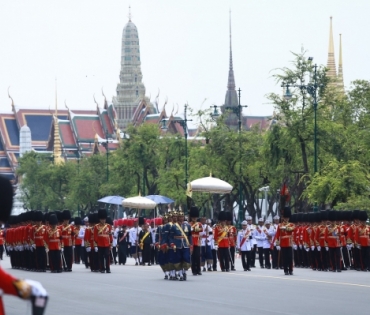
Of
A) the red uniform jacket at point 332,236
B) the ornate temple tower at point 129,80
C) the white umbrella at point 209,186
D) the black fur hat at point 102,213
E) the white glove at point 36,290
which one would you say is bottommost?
the white glove at point 36,290

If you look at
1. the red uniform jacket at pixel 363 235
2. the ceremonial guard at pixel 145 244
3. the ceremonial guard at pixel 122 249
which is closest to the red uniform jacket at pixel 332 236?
the red uniform jacket at pixel 363 235

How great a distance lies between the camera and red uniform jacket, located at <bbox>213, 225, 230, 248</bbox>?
2935 cm

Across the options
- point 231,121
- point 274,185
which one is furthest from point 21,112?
point 274,185

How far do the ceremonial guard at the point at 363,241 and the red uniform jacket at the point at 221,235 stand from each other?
3283 millimetres

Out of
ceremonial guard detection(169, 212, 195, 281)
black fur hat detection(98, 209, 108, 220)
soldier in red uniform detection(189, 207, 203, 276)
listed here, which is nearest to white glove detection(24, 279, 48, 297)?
ceremonial guard detection(169, 212, 195, 281)

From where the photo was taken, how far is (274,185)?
50125 millimetres

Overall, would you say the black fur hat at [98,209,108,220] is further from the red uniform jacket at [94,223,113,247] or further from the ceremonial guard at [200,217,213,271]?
the ceremonial guard at [200,217,213,271]

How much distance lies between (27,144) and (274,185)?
6895 centimetres

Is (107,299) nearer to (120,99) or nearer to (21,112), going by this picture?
(120,99)

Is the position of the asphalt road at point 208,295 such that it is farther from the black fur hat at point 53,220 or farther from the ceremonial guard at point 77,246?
the ceremonial guard at point 77,246

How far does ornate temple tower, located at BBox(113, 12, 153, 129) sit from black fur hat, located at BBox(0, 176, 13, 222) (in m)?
102

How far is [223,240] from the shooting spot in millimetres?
29406

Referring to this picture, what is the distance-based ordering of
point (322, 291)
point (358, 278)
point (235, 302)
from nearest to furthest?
point (235, 302) → point (322, 291) → point (358, 278)

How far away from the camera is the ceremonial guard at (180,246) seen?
24.8 metres
